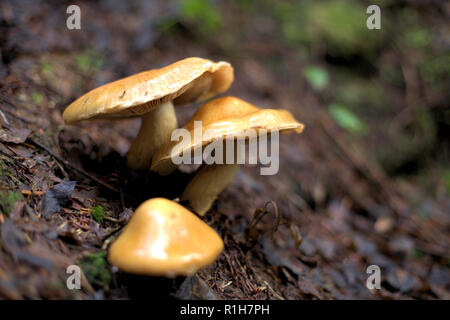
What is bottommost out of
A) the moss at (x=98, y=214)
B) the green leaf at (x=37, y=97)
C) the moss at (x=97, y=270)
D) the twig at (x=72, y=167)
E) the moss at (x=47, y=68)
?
the moss at (x=97, y=270)

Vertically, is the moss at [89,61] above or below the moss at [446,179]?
above

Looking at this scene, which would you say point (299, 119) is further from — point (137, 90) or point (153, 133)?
point (137, 90)

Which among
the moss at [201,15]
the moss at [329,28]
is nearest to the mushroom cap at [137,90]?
the moss at [201,15]

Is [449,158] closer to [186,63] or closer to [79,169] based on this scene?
[186,63]

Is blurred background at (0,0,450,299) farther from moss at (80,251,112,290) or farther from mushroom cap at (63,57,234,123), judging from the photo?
mushroom cap at (63,57,234,123)

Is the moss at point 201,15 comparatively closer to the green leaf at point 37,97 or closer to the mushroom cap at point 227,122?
the green leaf at point 37,97

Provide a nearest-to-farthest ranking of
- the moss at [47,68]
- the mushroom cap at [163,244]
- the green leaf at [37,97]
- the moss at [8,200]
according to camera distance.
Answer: the mushroom cap at [163,244] → the moss at [8,200] → the green leaf at [37,97] → the moss at [47,68]

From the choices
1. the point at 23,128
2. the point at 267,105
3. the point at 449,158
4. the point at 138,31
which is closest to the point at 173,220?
the point at 23,128
